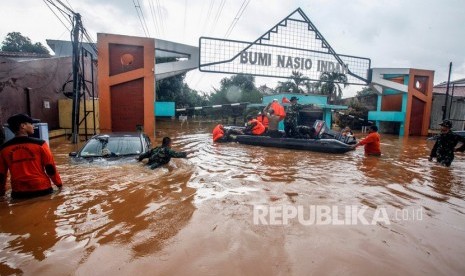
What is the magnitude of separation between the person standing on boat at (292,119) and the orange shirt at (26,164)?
8521mm

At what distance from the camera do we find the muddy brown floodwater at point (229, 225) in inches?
99.0

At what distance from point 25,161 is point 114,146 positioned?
2.61 m

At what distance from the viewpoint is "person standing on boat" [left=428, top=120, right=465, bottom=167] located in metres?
7.46

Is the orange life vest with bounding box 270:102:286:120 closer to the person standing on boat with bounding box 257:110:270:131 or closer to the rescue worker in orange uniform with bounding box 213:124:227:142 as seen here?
the person standing on boat with bounding box 257:110:270:131

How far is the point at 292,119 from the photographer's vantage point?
10.8 meters

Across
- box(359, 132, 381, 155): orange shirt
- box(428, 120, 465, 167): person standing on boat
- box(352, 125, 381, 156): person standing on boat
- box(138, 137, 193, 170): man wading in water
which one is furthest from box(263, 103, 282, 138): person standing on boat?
box(138, 137, 193, 170): man wading in water

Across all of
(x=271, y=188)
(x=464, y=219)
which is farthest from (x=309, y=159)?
(x=464, y=219)

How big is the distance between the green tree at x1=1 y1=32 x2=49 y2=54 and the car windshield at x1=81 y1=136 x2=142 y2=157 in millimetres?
36522

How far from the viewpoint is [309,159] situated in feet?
28.4

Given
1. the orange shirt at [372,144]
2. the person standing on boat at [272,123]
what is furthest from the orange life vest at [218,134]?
the orange shirt at [372,144]

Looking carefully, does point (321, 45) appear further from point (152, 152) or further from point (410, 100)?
point (152, 152)

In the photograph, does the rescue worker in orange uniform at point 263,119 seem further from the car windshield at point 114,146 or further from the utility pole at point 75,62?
the utility pole at point 75,62

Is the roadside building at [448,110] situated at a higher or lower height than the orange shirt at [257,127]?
higher

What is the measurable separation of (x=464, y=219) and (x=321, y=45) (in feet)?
44.8
